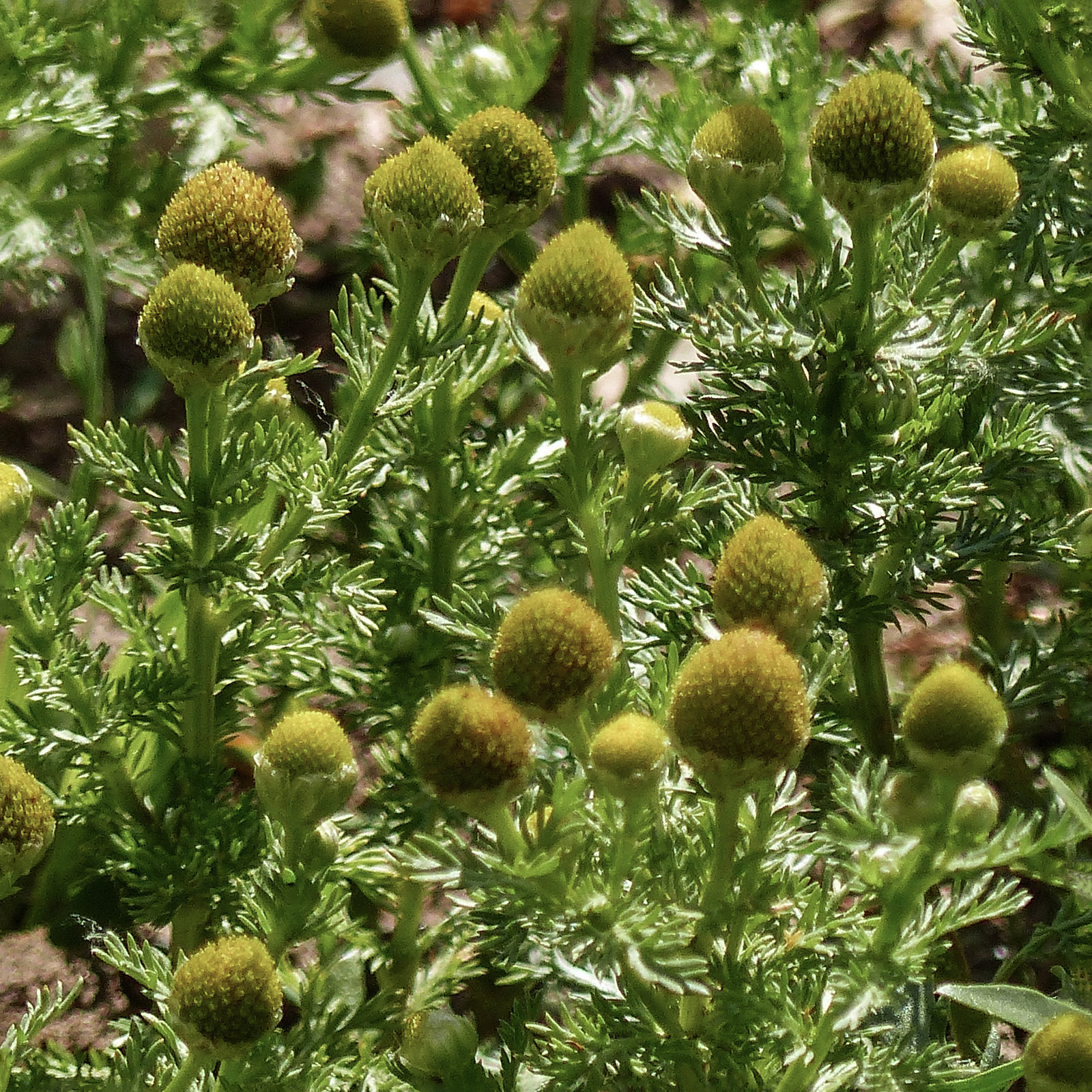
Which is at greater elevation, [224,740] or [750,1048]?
[750,1048]

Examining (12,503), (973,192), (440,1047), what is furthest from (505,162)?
(440,1047)

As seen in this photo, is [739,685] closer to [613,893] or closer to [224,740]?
[613,893]

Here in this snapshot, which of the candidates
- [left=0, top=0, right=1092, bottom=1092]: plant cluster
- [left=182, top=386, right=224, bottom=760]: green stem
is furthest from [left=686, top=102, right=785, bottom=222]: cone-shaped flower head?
[left=182, top=386, right=224, bottom=760]: green stem

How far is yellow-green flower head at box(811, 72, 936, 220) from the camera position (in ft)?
3.38

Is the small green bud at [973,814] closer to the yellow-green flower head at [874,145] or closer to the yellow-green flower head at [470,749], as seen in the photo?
the yellow-green flower head at [470,749]

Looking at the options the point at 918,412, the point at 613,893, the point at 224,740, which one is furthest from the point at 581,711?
the point at 224,740

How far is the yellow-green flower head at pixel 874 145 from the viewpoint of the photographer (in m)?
1.03

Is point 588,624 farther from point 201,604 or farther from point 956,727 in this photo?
point 201,604

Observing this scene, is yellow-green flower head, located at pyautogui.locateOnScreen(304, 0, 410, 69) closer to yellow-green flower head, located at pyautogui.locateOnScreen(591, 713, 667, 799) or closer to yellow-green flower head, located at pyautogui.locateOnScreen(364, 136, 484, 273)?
yellow-green flower head, located at pyautogui.locateOnScreen(364, 136, 484, 273)

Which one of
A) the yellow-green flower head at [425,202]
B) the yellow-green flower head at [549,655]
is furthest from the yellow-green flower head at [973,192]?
the yellow-green flower head at [549,655]

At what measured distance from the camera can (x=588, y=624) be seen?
91 cm

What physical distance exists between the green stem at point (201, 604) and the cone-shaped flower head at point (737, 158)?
0.45m

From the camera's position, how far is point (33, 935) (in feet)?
4.66

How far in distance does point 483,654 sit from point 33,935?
603mm
